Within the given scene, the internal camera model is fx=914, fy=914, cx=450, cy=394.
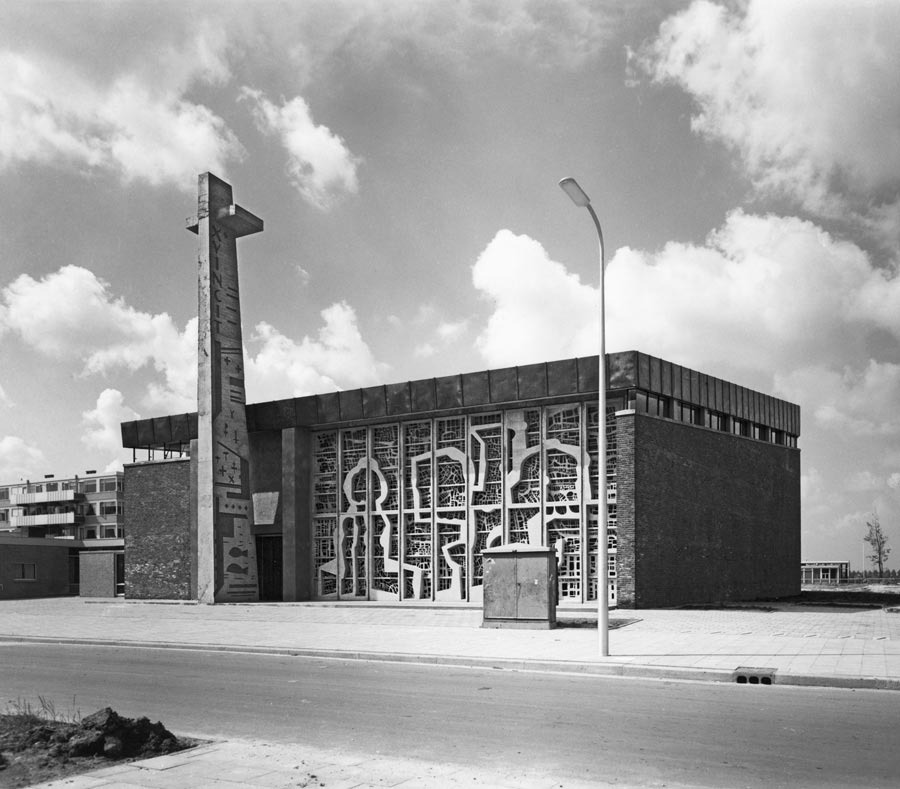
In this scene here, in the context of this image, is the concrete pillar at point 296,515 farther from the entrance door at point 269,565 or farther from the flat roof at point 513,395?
the entrance door at point 269,565

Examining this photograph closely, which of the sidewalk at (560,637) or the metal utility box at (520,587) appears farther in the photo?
the metal utility box at (520,587)

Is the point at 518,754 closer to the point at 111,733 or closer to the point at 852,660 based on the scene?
the point at 111,733

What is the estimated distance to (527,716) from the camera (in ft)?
33.6

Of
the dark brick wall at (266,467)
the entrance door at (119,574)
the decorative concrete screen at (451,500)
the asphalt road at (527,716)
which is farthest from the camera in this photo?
the entrance door at (119,574)

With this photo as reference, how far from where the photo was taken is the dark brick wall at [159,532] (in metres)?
36.8

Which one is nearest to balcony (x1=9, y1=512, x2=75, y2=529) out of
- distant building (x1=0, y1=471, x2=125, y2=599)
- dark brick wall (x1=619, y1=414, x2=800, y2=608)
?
distant building (x1=0, y1=471, x2=125, y2=599)

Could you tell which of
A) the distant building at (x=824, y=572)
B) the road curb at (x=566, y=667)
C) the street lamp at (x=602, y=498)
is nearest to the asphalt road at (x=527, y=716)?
the road curb at (x=566, y=667)

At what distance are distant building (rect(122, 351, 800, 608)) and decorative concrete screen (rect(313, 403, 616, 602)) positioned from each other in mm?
53

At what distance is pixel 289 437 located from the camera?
3422cm

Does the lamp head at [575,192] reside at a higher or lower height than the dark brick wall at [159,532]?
higher

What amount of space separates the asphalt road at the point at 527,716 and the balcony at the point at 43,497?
81758mm

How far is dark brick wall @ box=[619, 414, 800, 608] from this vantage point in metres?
26.0

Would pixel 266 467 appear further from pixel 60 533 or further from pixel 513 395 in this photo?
pixel 60 533

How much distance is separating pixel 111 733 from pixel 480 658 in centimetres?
791
